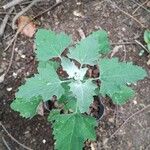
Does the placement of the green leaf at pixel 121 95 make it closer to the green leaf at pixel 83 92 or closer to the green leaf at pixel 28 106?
the green leaf at pixel 83 92

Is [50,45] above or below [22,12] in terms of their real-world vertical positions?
above

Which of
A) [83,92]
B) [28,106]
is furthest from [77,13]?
[83,92]

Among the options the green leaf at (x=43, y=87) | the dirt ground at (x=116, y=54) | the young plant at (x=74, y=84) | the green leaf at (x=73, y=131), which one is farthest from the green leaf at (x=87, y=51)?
the dirt ground at (x=116, y=54)

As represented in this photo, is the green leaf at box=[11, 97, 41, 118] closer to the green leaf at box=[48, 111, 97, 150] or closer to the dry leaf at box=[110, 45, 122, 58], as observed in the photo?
the green leaf at box=[48, 111, 97, 150]

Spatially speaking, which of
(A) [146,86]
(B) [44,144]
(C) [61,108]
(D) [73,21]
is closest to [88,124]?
(C) [61,108]

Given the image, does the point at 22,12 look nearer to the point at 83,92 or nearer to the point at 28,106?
the point at 28,106

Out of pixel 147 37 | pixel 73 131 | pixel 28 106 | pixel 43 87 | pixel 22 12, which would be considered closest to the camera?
pixel 43 87
